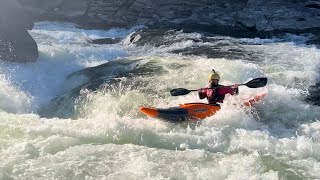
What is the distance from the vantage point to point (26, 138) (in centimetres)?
838

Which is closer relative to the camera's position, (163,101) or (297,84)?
(163,101)

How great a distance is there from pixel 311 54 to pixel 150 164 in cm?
941

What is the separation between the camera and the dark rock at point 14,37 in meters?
14.7

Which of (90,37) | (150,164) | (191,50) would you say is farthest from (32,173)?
(90,37)

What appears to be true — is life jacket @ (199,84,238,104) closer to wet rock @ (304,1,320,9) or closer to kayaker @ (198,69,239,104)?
kayaker @ (198,69,239,104)

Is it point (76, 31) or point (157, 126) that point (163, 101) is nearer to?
point (157, 126)

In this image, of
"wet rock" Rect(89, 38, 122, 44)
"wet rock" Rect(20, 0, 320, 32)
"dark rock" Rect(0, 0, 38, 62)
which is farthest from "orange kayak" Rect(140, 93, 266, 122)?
"wet rock" Rect(20, 0, 320, 32)

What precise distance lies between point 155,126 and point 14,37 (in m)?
8.21

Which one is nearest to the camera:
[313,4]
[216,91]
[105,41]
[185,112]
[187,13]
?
[185,112]

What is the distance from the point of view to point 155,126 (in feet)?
29.3

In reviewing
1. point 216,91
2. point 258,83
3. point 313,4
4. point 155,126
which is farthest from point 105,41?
point 155,126

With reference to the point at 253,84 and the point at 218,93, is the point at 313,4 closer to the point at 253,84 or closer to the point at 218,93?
the point at 253,84

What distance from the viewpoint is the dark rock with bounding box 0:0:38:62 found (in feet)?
48.3

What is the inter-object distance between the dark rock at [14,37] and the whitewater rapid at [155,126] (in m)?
0.55
